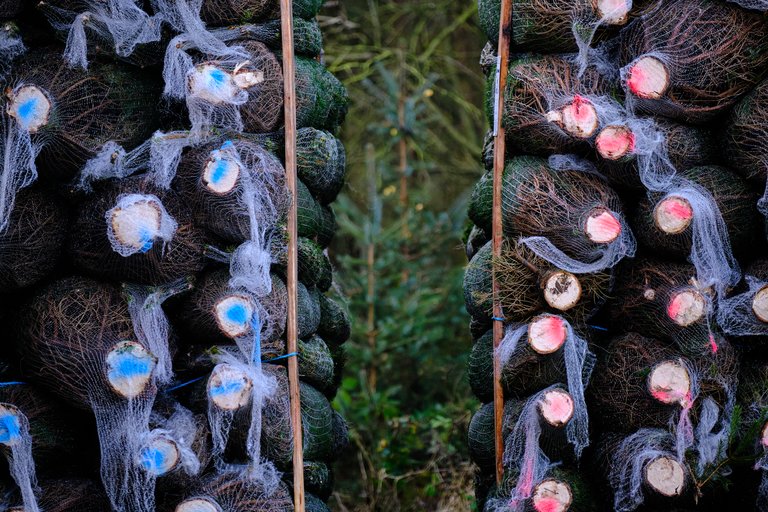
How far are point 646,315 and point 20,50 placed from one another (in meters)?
2.08

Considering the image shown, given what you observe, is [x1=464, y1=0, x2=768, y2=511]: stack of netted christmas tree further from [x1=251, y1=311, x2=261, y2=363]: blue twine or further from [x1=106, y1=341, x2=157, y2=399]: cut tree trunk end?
[x1=106, y1=341, x2=157, y2=399]: cut tree trunk end

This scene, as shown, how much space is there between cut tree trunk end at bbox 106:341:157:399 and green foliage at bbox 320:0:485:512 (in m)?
1.76

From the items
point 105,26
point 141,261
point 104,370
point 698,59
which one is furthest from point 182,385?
point 698,59

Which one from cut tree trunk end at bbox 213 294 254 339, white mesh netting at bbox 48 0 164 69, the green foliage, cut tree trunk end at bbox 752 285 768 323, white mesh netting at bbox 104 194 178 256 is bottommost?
the green foliage

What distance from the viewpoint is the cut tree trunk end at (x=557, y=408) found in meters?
2.78

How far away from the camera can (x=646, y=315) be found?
2.85 m

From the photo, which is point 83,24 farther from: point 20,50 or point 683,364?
point 683,364

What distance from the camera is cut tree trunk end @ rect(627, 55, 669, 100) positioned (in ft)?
9.00

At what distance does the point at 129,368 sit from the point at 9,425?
361mm

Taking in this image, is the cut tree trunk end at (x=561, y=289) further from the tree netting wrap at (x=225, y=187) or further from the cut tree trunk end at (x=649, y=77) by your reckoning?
the tree netting wrap at (x=225, y=187)

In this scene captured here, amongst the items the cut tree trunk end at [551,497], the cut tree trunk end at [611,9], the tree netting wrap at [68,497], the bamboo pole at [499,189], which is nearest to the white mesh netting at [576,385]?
the cut tree trunk end at [551,497]

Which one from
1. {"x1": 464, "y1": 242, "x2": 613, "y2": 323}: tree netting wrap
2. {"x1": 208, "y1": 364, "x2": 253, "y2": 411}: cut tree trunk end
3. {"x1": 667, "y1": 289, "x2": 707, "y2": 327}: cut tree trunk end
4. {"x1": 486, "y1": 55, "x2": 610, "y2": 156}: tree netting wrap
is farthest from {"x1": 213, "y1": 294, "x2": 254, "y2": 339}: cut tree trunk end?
{"x1": 667, "y1": 289, "x2": 707, "y2": 327}: cut tree trunk end

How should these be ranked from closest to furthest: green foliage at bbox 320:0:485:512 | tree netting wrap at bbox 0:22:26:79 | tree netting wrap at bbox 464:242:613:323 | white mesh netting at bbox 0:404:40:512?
white mesh netting at bbox 0:404:40:512 → tree netting wrap at bbox 0:22:26:79 → tree netting wrap at bbox 464:242:613:323 → green foliage at bbox 320:0:485:512

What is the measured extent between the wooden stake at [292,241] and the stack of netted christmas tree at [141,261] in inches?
1.3
